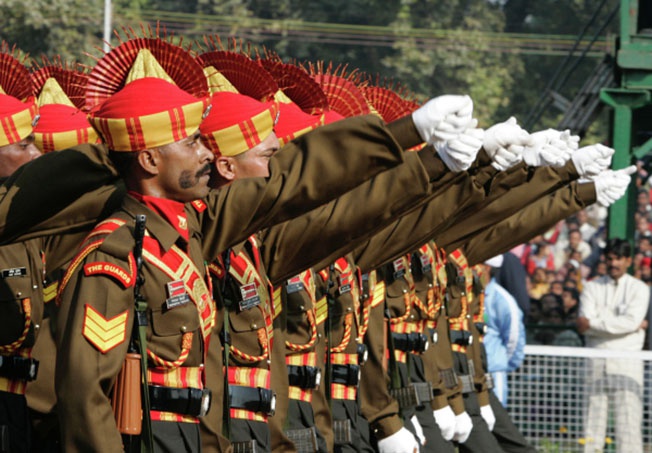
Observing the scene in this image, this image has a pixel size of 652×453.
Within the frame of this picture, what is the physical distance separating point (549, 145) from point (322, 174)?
3.06 meters

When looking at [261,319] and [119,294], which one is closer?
[119,294]

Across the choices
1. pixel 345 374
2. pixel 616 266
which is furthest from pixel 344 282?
pixel 616 266

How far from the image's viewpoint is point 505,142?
6.77 m

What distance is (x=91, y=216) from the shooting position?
18.0 ft

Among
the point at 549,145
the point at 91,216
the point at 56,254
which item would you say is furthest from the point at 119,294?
the point at 549,145

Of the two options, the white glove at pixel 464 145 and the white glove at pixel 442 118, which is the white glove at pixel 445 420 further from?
the white glove at pixel 442 118

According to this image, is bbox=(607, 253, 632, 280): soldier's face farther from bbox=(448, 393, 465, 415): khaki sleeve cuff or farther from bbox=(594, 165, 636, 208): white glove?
bbox=(448, 393, 465, 415): khaki sleeve cuff

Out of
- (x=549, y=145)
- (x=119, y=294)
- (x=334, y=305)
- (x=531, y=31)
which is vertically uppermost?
(x=119, y=294)

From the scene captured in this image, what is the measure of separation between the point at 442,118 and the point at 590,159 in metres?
4.12

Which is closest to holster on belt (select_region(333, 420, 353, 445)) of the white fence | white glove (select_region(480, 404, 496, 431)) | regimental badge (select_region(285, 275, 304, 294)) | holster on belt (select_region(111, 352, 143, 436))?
regimental badge (select_region(285, 275, 304, 294))

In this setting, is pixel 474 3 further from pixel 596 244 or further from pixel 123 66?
pixel 123 66

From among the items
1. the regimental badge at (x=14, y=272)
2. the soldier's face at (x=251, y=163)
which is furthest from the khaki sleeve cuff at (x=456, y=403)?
the regimental badge at (x=14, y=272)

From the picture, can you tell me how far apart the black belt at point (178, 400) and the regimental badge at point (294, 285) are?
1605 millimetres

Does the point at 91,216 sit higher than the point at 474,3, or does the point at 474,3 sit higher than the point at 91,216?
the point at 91,216
